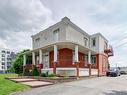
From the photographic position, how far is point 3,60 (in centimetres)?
14162

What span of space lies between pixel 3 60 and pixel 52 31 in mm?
124466

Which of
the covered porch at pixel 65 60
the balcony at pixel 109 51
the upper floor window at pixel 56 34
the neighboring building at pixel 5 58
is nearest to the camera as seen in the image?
the covered porch at pixel 65 60

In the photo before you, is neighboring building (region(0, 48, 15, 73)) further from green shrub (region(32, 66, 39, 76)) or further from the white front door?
green shrub (region(32, 66, 39, 76))

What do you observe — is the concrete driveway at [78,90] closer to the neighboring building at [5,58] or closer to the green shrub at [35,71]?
the green shrub at [35,71]

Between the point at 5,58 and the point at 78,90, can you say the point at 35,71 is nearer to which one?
the point at 78,90

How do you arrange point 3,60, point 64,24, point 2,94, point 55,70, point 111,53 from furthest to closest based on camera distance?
point 3,60 → point 111,53 → point 64,24 → point 55,70 → point 2,94

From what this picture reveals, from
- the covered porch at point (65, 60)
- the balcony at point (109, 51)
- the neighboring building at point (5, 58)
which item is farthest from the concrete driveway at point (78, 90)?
the neighboring building at point (5, 58)

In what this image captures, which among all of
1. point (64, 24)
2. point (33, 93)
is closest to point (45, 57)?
point (64, 24)

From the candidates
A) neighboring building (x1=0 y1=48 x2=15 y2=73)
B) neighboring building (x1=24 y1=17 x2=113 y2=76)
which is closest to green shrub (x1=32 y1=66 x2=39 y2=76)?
neighboring building (x1=24 y1=17 x2=113 y2=76)

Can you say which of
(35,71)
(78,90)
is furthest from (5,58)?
(78,90)

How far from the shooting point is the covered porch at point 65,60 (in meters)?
20.1

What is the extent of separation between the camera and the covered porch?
2006cm

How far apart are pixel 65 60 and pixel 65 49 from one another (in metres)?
1.76

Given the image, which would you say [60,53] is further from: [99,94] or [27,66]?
[99,94]
